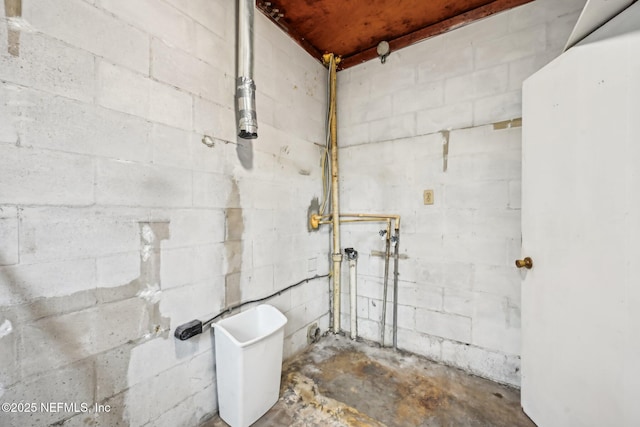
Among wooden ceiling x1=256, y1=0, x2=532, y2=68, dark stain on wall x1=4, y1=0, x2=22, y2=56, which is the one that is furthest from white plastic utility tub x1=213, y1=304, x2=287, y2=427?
wooden ceiling x1=256, y1=0, x2=532, y2=68

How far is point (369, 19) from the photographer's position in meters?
2.02

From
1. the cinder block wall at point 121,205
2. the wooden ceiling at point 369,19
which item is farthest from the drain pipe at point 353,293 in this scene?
the wooden ceiling at point 369,19

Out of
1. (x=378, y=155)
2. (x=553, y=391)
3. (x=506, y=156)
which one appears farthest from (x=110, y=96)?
(x=553, y=391)

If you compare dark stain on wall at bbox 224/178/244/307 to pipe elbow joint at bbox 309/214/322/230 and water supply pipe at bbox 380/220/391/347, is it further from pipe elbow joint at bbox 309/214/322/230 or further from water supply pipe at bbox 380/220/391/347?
water supply pipe at bbox 380/220/391/347

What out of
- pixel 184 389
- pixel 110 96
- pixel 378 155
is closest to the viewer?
pixel 110 96

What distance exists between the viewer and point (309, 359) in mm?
2119

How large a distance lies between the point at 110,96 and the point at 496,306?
2.63 metres

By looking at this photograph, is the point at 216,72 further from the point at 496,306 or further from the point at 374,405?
the point at 496,306

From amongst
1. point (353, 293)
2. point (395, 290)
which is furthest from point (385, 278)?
point (353, 293)

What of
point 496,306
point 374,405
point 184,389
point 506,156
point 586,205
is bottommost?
point 374,405

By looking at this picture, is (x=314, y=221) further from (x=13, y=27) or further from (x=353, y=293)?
(x=13, y=27)

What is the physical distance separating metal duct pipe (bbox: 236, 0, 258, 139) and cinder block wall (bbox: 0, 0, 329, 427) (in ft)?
0.29

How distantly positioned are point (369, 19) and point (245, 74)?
3.85 feet

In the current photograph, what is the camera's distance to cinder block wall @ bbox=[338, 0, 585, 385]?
5.92 feet
